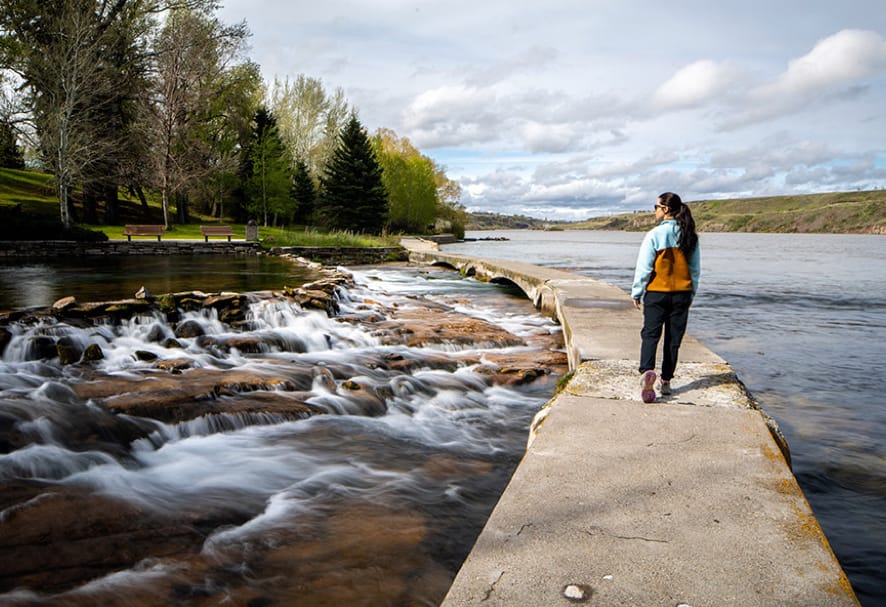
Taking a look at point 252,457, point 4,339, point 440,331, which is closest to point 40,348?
point 4,339

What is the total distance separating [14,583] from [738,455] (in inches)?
178

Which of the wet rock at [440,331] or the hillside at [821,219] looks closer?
the wet rock at [440,331]

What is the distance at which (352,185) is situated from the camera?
148 feet

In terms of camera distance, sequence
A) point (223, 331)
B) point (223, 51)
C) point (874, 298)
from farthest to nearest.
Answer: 1. point (223, 51)
2. point (874, 298)
3. point (223, 331)

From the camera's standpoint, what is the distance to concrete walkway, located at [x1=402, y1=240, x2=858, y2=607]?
228 cm

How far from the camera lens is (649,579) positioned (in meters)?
2.33

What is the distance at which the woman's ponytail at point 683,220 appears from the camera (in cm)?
498

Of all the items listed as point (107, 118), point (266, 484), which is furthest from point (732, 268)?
point (107, 118)

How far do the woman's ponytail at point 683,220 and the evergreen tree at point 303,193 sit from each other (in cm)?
4955

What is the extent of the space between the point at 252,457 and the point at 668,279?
4.25 metres

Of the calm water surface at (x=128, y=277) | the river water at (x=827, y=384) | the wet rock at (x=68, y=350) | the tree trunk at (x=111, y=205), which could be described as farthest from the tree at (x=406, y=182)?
the wet rock at (x=68, y=350)

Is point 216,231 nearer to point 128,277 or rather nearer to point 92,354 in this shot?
point 128,277

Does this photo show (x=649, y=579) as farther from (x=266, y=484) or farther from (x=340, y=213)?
(x=340, y=213)

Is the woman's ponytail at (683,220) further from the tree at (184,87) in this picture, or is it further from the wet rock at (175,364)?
the tree at (184,87)
